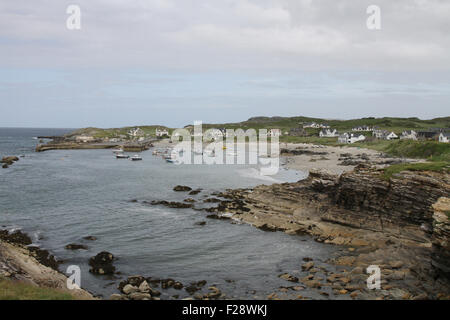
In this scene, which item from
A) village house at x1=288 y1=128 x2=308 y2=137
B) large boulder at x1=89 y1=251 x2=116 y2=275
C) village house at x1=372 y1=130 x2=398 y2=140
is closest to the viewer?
large boulder at x1=89 y1=251 x2=116 y2=275

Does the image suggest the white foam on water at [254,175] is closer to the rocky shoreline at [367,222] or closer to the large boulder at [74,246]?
the rocky shoreline at [367,222]

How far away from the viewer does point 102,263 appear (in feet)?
83.9

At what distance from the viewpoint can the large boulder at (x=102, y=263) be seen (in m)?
24.3

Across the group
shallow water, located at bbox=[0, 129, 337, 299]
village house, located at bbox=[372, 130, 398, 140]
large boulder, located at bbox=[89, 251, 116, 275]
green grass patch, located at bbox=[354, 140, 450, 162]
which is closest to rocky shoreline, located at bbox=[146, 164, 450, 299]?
shallow water, located at bbox=[0, 129, 337, 299]

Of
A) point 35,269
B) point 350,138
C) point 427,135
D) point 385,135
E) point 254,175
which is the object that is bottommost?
point 35,269

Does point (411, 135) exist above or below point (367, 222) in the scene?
above

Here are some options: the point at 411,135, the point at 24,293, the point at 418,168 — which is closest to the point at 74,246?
the point at 24,293

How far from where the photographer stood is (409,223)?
95.1ft

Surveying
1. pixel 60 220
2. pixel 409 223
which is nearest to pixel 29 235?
pixel 60 220

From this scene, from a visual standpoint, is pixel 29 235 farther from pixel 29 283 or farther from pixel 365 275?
pixel 365 275

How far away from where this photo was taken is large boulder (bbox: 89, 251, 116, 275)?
24.3 metres

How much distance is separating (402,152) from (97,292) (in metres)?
83.2

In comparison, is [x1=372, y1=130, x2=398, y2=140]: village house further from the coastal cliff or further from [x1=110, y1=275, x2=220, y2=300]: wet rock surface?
[x1=110, y1=275, x2=220, y2=300]: wet rock surface

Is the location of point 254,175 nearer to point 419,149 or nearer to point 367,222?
point 367,222
